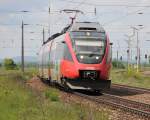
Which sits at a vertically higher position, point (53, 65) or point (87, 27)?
point (87, 27)

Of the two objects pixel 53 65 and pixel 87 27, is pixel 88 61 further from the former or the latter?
pixel 53 65

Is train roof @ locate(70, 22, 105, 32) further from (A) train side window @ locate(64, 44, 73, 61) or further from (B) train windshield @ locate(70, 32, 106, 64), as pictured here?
(A) train side window @ locate(64, 44, 73, 61)

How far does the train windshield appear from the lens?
28.0 m

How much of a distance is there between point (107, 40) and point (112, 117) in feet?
38.1

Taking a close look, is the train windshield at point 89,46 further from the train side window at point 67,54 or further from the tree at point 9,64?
the tree at point 9,64

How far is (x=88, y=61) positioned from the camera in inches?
1096

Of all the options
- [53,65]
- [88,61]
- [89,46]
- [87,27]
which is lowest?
[53,65]

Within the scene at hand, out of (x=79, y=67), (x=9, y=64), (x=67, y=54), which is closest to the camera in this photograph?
(x=79, y=67)

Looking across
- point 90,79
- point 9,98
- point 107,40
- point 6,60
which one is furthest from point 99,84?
point 6,60

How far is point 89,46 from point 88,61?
1.00 m

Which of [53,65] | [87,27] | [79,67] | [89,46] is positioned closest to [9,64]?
[53,65]

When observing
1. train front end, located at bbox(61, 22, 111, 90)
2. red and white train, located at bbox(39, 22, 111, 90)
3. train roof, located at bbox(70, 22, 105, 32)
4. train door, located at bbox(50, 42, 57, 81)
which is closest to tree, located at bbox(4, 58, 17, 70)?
train door, located at bbox(50, 42, 57, 81)

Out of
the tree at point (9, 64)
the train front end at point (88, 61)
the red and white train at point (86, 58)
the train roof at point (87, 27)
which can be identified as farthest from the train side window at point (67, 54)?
the tree at point (9, 64)

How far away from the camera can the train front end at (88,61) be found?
27844mm
